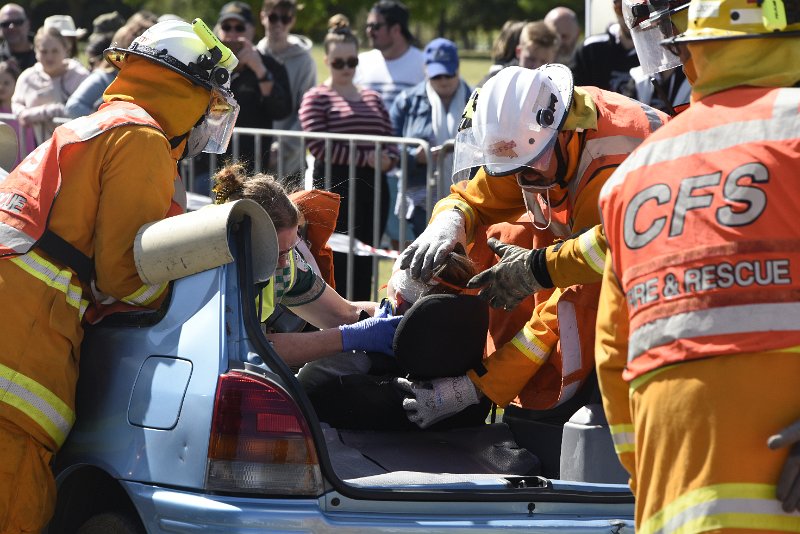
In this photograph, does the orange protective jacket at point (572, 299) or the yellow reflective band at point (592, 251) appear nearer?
the yellow reflective band at point (592, 251)

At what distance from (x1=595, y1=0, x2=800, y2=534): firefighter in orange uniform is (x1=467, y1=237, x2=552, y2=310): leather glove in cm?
117

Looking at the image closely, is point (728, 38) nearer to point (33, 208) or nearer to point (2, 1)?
point (33, 208)

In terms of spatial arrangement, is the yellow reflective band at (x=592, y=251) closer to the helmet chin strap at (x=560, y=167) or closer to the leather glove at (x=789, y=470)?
the helmet chin strap at (x=560, y=167)

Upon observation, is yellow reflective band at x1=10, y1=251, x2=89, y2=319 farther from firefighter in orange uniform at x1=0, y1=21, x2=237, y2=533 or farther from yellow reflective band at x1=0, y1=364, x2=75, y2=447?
yellow reflective band at x1=0, y1=364, x2=75, y2=447

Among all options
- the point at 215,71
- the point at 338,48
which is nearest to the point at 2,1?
the point at 338,48

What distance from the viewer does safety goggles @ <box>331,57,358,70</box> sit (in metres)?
8.25

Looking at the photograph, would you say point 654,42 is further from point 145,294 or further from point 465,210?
point 145,294

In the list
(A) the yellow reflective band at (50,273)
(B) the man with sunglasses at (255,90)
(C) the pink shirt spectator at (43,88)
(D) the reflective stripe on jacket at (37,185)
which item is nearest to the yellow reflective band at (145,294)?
(A) the yellow reflective band at (50,273)

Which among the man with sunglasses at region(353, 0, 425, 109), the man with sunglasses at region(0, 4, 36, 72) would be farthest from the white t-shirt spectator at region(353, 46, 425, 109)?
the man with sunglasses at region(0, 4, 36, 72)

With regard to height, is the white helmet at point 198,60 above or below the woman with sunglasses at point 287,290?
above

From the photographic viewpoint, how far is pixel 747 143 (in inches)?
99.4

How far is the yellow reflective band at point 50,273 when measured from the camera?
3592 millimetres

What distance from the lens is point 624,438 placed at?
2867 millimetres

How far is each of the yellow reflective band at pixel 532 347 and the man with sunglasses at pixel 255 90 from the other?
4.48 meters
